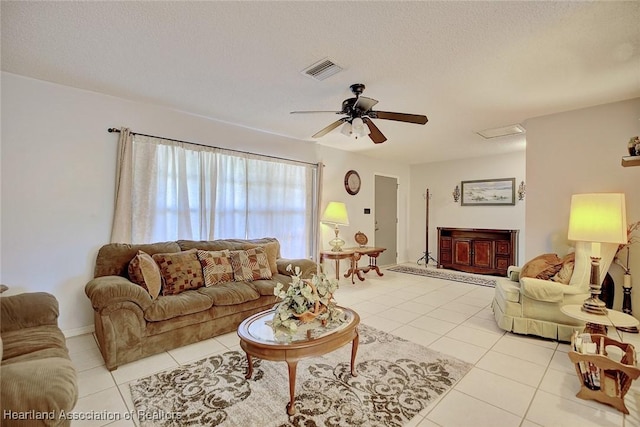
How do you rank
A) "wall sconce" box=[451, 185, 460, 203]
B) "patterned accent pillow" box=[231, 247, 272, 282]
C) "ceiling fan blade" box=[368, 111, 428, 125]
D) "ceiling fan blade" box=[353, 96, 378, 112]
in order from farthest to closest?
"wall sconce" box=[451, 185, 460, 203] < "patterned accent pillow" box=[231, 247, 272, 282] < "ceiling fan blade" box=[353, 96, 378, 112] < "ceiling fan blade" box=[368, 111, 428, 125]

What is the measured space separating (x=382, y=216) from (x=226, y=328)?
15.3 feet

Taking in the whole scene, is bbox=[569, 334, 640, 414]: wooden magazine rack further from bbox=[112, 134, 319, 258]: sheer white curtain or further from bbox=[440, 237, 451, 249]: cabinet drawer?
bbox=[440, 237, 451, 249]: cabinet drawer

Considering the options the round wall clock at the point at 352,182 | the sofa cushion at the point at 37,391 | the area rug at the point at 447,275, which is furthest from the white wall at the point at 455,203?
the sofa cushion at the point at 37,391

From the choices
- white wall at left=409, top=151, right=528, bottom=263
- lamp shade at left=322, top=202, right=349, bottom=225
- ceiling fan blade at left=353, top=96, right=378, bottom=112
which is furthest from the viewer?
white wall at left=409, top=151, right=528, bottom=263

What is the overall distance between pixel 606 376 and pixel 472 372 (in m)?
0.79

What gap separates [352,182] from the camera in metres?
5.91

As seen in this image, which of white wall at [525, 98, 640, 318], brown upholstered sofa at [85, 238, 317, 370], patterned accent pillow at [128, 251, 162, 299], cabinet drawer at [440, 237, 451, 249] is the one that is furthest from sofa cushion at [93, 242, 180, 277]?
cabinet drawer at [440, 237, 451, 249]

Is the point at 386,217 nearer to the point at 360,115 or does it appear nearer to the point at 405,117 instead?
the point at 360,115

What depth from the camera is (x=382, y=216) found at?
6.79 metres

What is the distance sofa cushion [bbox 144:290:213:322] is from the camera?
2.43m

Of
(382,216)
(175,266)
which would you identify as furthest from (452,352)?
(382,216)

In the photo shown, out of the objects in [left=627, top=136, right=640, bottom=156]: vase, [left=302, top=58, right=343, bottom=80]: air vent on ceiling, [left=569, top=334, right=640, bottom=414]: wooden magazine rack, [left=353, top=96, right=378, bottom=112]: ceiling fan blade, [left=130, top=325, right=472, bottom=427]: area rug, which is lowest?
[left=130, top=325, right=472, bottom=427]: area rug

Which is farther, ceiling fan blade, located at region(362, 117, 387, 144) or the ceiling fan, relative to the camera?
ceiling fan blade, located at region(362, 117, 387, 144)

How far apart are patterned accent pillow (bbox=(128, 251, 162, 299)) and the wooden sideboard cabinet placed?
221 inches
